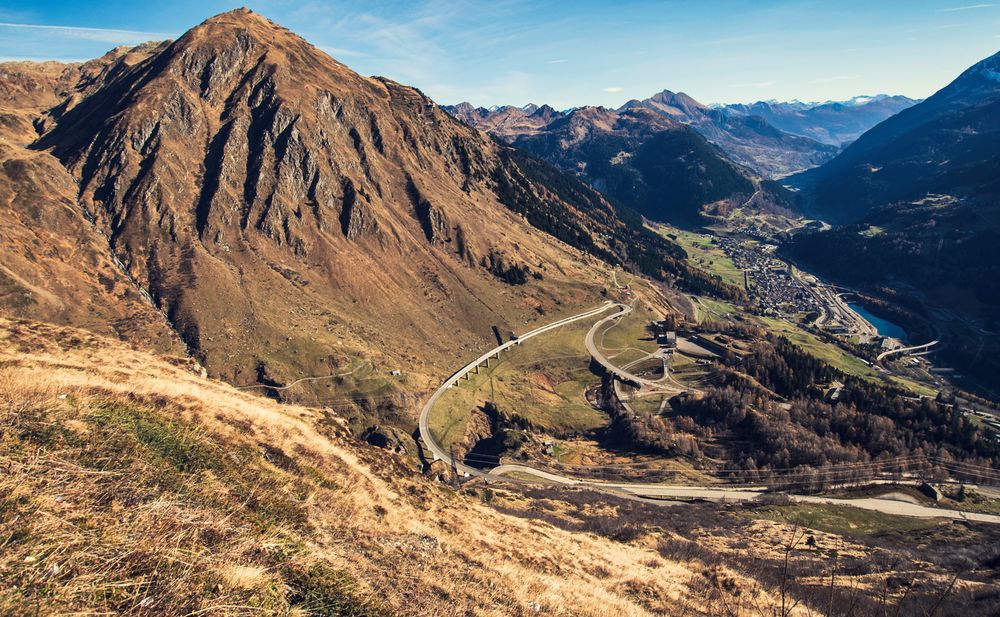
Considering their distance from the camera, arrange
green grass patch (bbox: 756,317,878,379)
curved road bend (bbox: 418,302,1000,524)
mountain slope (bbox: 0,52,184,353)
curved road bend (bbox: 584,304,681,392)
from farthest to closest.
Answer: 1. green grass patch (bbox: 756,317,878,379)
2. curved road bend (bbox: 584,304,681,392)
3. mountain slope (bbox: 0,52,184,353)
4. curved road bend (bbox: 418,302,1000,524)

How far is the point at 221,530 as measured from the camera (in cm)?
1253

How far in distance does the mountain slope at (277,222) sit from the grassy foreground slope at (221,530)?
89.1 m

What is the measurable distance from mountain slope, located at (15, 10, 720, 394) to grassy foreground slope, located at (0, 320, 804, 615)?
89095 millimetres

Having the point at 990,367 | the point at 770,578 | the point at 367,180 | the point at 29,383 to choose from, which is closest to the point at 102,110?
the point at 367,180

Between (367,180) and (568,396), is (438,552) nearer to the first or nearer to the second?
(568,396)

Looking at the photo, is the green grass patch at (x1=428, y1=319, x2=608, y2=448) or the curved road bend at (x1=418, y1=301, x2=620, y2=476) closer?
the curved road bend at (x1=418, y1=301, x2=620, y2=476)

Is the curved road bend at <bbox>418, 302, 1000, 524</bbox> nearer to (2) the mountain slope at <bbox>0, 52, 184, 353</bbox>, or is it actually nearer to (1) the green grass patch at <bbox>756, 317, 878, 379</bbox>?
(2) the mountain slope at <bbox>0, 52, 184, 353</bbox>

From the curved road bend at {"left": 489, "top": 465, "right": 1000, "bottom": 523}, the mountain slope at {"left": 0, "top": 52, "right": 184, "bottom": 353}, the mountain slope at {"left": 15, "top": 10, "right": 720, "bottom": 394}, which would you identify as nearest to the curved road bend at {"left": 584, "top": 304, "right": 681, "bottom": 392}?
the mountain slope at {"left": 15, "top": 10, "right": 720, "bottom": 394}

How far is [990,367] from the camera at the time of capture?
187 meters

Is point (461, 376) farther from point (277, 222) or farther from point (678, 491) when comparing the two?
point (277, 222)

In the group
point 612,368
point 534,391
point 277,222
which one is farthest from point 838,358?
point 277,222

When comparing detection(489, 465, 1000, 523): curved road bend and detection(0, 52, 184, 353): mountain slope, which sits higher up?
detection(0, 52, 184, 353): mountain slope

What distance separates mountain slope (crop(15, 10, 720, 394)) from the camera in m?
119

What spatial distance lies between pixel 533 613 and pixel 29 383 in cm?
2187
